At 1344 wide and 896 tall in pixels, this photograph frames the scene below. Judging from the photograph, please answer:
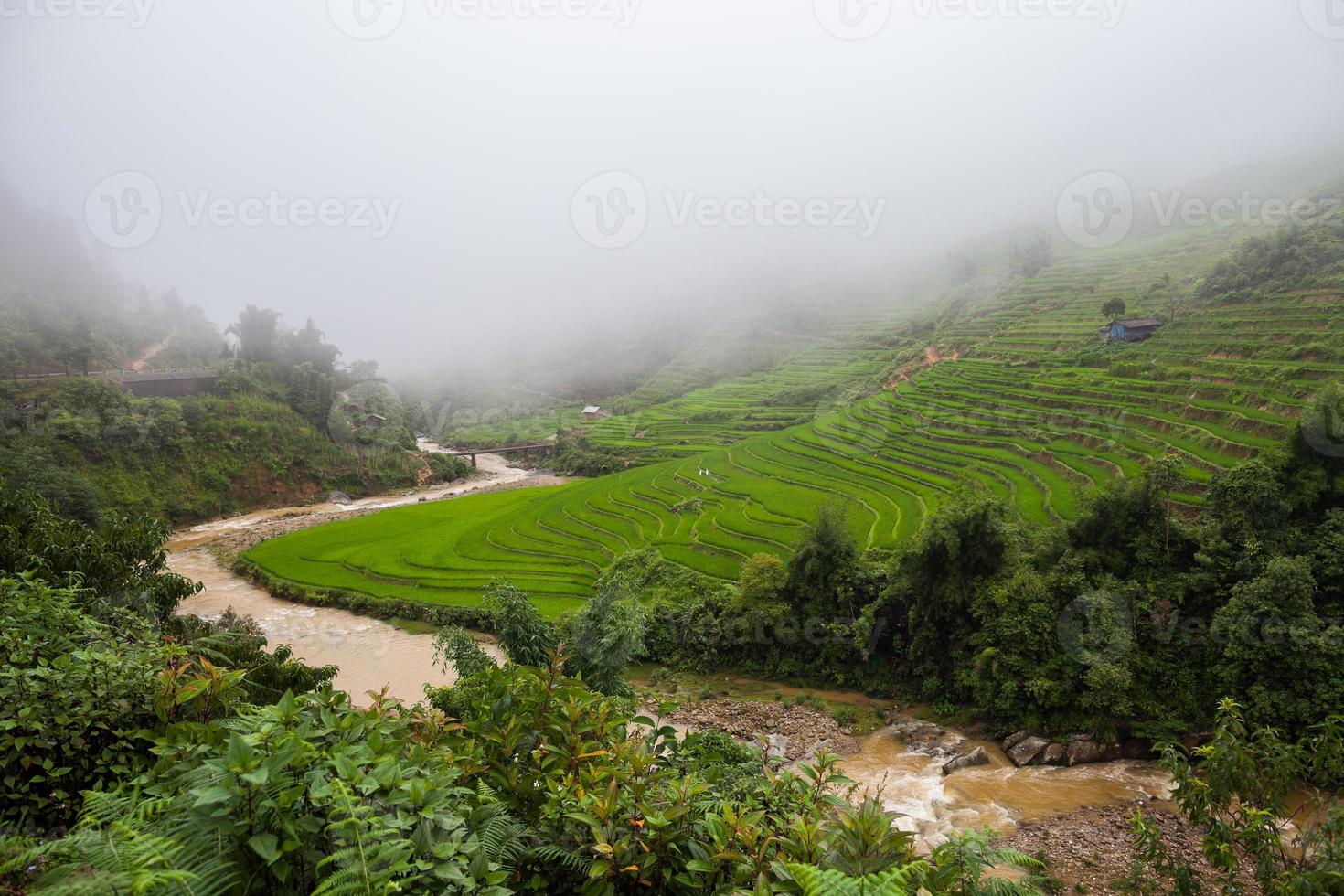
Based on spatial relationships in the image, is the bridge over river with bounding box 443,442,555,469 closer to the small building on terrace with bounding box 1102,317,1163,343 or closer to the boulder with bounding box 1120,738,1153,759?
the small building on terrace with bounding box 1102,317,1163,343

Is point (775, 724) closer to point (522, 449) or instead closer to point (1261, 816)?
point (1261, 816)

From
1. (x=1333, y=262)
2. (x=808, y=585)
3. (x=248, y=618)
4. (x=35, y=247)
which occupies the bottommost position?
(x=248, y=618)

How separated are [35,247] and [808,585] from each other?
92070 mm

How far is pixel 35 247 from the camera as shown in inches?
2598

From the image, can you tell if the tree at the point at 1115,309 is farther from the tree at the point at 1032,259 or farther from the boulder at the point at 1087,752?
the boulder at the point at 1087,752

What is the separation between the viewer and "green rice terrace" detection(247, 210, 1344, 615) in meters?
22.4

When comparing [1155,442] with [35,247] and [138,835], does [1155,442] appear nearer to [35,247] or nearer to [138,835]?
A: [138,835]

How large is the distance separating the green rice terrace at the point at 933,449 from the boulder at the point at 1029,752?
27.0 feet

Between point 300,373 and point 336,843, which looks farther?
point 300,373

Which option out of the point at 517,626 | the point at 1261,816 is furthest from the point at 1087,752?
the point at 517,626

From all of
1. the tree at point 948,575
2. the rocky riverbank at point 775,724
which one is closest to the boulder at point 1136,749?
the tree at point 948,575

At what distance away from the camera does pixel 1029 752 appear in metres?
14.5

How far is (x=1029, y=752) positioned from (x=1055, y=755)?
1.80 feet

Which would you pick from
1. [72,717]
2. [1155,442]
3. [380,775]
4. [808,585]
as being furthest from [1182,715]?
[72,717]
